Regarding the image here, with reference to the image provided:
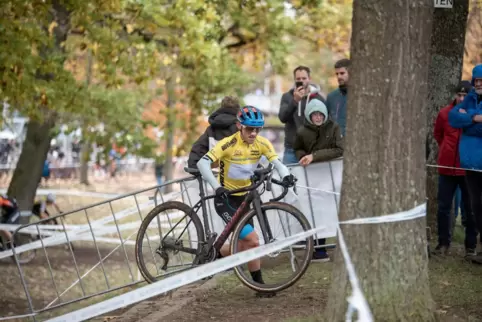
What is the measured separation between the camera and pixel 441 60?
1111cm

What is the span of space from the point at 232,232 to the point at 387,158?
2.24 meters

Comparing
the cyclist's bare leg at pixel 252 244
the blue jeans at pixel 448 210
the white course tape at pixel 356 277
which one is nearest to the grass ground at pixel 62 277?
the blue jeans at pixel 448 210

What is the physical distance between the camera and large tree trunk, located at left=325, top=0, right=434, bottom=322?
265 inches

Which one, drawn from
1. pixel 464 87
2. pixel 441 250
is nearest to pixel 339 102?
pixel 464 87

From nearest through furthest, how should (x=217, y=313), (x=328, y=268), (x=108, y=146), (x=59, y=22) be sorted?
(x=217, y=313)
(x=328, y=268)
(x=59, y=22)
(x=108, y=146)

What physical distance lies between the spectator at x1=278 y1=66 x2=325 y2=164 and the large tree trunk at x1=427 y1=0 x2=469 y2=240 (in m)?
1.24

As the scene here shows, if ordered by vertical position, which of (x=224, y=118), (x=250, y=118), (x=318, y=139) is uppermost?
(x=250, y=118)

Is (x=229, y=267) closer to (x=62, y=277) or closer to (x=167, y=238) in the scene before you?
(x=167, y=238)

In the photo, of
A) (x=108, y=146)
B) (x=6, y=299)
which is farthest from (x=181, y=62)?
(x=6, y=299)

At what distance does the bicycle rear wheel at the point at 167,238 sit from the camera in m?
9.17

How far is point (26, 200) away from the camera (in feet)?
70.2

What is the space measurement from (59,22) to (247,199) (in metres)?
12.8

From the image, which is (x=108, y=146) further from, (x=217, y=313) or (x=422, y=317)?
(x=422, y=317)

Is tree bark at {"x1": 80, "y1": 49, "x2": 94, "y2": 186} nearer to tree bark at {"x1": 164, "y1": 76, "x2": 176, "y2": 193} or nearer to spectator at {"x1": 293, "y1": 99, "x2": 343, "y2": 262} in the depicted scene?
tree bark at {"x1": 164, "y1": 76, "x2": 176, "y2": 193}
